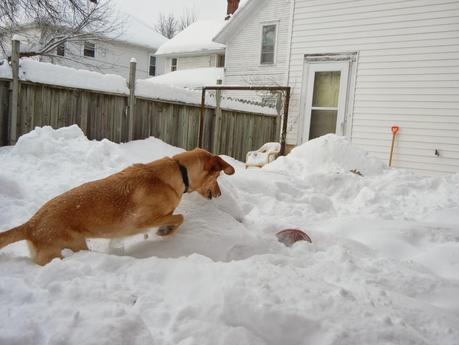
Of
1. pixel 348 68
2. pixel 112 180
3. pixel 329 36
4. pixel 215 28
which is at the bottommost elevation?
pixel 112 180

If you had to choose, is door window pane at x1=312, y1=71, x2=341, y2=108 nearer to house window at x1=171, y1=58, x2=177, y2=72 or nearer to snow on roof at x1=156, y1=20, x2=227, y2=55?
snow on roof at x1=156, y1=20, x2=227, y2=55

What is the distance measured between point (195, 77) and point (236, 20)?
166 inches

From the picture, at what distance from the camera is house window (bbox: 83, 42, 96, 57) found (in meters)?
24.0

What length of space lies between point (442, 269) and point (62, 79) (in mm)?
8460

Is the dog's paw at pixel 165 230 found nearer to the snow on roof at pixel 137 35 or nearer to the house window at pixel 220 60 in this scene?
the house window at pixel 220 60

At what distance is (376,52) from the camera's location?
950cm

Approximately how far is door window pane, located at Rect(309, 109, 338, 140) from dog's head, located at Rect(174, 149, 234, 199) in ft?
24.1

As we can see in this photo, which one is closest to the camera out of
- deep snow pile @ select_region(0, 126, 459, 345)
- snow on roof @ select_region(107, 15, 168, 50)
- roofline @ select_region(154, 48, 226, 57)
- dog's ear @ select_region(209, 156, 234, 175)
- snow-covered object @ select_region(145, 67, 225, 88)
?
deep snow pile @ select_region(0, 126, 459, 345)

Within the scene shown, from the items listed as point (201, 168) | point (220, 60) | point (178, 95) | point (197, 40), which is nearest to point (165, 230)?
point (201, 168)

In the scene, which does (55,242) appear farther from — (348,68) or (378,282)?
(348,68)

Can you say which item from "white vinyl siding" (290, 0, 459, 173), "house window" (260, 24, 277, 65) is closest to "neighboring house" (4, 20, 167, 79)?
"house window" (260, 24, 277, 65)

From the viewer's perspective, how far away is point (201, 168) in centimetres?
344

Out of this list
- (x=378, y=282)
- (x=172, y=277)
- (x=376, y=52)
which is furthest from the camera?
(x=376, y=52)

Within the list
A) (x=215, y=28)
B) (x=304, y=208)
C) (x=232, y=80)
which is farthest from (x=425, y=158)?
(x=215, y=28)
